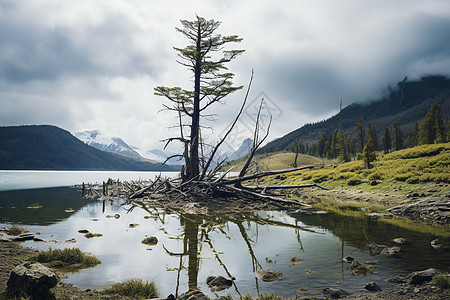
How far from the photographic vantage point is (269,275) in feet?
19.8

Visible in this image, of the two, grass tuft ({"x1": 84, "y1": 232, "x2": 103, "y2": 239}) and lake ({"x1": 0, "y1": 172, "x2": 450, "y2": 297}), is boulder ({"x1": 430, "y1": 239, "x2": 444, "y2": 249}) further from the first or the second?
grass tuft ({"x1": 84, "y1": 232, "x2": 103, "y2": 239})

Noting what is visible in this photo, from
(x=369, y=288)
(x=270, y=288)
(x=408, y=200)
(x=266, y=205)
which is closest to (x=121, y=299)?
(x=270, y=288)

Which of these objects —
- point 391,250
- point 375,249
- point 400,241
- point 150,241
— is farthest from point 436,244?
point 150,241

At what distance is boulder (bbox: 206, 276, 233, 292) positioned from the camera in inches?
219

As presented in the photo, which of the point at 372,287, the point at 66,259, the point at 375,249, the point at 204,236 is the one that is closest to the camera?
the point at 372,287

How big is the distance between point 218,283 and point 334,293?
2.42m

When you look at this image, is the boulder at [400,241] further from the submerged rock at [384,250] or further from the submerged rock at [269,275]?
A: the submerged rock at [269,275]

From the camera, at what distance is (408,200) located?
18.5 m

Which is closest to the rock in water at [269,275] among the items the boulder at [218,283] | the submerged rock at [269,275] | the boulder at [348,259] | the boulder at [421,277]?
the submerged rock at [269,275]

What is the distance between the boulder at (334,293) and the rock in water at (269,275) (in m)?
1.20

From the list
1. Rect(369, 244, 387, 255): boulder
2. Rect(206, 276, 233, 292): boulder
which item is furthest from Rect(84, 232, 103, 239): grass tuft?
Rect(369, 244, 387, 255): boulder

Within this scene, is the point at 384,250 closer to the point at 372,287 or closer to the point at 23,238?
the point at 372,287

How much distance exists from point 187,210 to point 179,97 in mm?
11185

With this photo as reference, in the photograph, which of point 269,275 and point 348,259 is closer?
point 269,275
